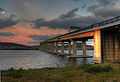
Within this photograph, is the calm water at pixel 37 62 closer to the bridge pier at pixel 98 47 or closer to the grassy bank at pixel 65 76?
the bridge pier at pixel 98 47

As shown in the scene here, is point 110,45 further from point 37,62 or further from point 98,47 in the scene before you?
point 37,62

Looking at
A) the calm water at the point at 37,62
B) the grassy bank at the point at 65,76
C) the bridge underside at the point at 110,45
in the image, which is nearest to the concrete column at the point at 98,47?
the bridge underside at the point at 110,45

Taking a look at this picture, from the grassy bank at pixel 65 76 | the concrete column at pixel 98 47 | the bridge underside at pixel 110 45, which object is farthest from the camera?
the bridge underside at pixel 110 45

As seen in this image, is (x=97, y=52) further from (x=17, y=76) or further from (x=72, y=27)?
(x=72, y=27)

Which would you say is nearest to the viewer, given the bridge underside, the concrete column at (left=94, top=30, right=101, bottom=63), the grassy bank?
the grassy bank

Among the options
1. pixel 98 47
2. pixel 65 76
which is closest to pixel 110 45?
pixel 98 47

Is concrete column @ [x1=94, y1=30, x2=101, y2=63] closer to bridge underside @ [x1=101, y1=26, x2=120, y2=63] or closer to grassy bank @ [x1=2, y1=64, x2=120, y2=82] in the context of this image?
bridge underside @ [x1=101, y1=26, x2=120, y2=63]

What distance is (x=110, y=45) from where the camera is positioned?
3475 centimetres

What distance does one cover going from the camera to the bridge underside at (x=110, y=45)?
112 feet

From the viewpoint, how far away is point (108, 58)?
34156 mm

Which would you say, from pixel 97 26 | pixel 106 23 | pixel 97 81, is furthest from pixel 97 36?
pixel 97 81

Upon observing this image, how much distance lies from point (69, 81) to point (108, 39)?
28176 mm

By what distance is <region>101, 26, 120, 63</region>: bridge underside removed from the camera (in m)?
34.1

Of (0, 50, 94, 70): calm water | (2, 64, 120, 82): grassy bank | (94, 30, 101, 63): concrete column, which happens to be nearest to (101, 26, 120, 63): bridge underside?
(94, 30, 101, 63): concrete column
